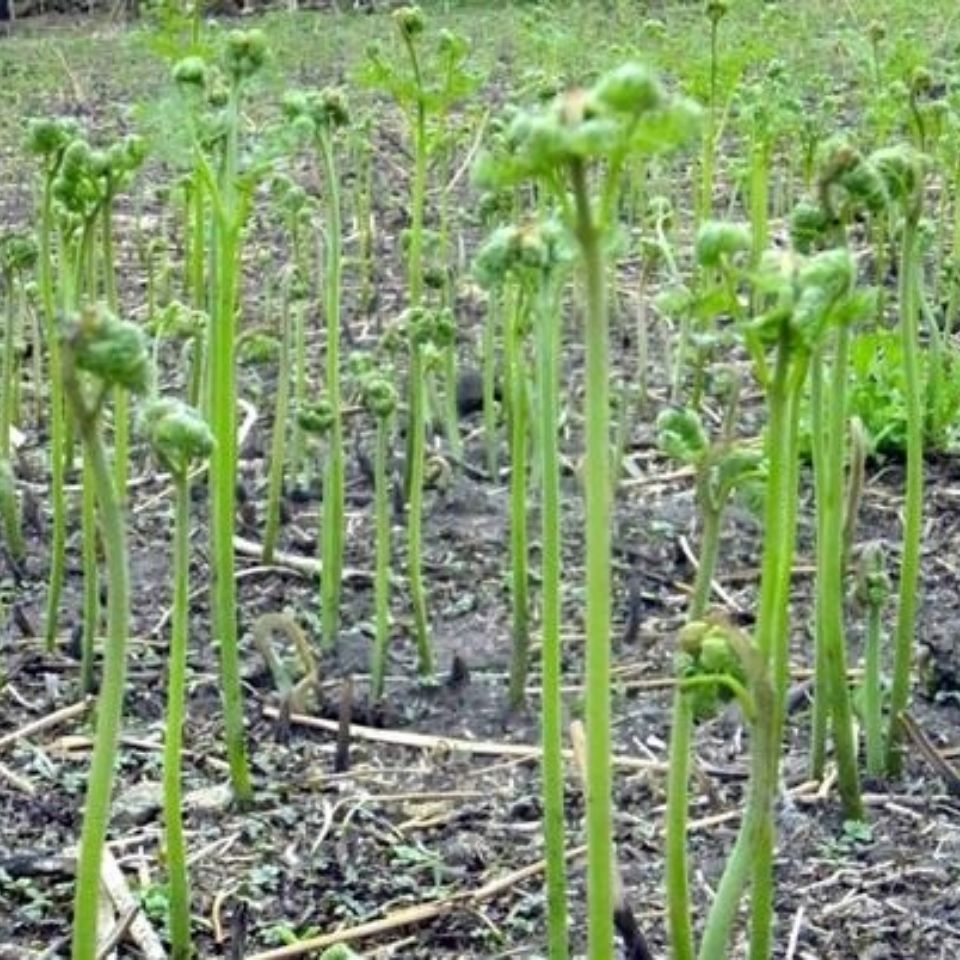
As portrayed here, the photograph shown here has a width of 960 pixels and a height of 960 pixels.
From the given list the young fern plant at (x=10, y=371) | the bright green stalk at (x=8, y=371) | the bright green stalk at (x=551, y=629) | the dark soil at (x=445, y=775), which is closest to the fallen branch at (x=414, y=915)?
the dark soil at (x=445, y=775)

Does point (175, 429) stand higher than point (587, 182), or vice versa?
point (587, 182)

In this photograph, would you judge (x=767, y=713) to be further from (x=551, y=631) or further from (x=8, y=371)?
(x=8, y=371)

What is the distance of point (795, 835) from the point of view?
84.6 inches

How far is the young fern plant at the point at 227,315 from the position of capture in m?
2.14

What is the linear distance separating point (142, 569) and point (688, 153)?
384 cm

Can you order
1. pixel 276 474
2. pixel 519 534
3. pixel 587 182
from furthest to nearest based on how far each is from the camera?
pixel 276 474 < pixel 519 534 < pixel 587 182

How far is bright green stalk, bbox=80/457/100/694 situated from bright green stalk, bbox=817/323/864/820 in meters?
0.94

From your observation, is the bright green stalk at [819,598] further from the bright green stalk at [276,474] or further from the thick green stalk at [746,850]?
the bright green stalk at [276,474]

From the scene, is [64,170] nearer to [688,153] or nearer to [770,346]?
[770,346]

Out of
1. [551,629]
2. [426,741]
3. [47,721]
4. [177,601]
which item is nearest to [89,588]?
[47,721]

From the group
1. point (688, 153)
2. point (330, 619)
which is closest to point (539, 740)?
point (330, 619)

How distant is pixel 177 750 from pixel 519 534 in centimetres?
66

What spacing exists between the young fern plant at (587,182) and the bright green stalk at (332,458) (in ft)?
4.56

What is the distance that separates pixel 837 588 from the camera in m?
2.00
